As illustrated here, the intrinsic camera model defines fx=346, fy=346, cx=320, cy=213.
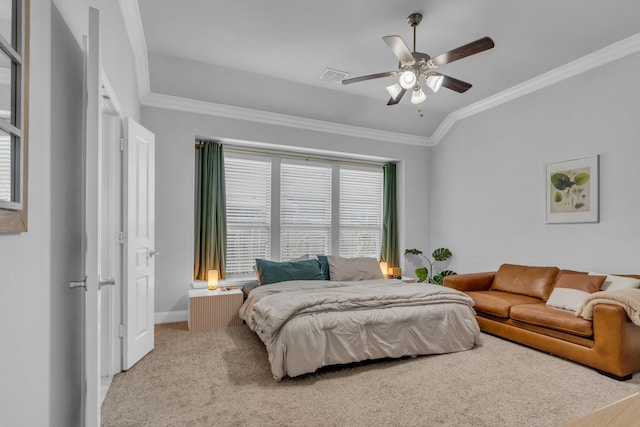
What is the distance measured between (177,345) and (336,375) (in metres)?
1.75

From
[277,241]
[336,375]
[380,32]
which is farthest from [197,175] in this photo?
[336,375]

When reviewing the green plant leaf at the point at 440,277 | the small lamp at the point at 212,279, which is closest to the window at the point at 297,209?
the small lamp at the point at 212,279

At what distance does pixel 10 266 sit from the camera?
105 cm

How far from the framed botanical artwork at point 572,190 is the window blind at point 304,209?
310 cm

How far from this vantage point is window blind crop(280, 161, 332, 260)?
547 cm

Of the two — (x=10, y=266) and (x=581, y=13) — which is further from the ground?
(x=581, y=13)

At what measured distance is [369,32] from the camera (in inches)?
135

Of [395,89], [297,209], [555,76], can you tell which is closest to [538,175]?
[555,76]

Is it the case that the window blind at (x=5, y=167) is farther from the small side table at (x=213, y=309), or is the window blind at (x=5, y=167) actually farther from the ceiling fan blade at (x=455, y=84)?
the small side table at (x=213, y=309)

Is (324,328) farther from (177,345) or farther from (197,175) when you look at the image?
(197,175)

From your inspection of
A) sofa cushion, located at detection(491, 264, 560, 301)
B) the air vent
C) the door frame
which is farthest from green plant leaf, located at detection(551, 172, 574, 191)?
the door frame

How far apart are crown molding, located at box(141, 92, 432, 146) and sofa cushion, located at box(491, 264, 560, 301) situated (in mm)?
2691

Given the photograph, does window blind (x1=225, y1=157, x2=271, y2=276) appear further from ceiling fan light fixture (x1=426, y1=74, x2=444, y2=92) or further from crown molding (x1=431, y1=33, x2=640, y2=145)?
crown molding (x1=431, y1=33, x2=640, y2=145)

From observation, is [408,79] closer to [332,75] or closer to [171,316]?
[332,75]
